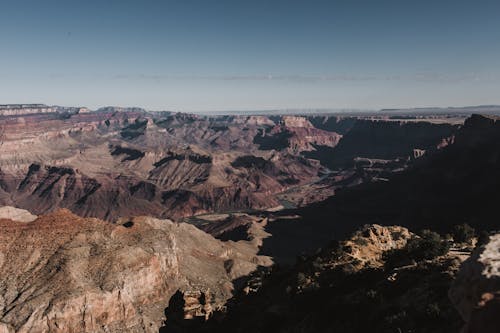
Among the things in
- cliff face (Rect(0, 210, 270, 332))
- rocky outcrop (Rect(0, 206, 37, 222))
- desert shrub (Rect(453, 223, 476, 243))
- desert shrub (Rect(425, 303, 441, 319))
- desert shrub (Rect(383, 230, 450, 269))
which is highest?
desert shrub (Rect(425, 303, 441, 319))

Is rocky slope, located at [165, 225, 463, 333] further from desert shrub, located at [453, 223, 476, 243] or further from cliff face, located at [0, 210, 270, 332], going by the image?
cliff face, located at [0, 210, 270, 332]

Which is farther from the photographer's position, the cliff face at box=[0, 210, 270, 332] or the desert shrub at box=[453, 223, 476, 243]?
the cliff face at box=[0, 210, 270, 332]

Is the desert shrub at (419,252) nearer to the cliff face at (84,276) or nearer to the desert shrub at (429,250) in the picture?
the desert shrub at (429,250)

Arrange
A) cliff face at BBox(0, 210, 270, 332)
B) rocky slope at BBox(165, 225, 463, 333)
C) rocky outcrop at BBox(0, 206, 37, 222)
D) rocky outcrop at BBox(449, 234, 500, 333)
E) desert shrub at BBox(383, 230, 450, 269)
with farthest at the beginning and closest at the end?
rocky outcrop at BBox(0, 206, 37, 222) < cliff face at BBox(0, 210, 270, 332) < desert shrub at BBox(383, 230, 450, 269) < rocky slope at BBox(165, 225, 463, 333) < rocky outcrop at BBox(449, 234, 500, 333)

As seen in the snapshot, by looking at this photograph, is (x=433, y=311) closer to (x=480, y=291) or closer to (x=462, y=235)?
(x=480, y=291)

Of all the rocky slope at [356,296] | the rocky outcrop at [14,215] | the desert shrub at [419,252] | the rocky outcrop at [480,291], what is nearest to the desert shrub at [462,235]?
the rocky slope at [356,296]

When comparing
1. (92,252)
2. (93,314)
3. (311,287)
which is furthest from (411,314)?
(92,252)

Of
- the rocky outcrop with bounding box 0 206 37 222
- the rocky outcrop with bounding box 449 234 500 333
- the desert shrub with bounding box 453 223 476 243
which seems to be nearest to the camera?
the rocky outcrop with bounding box 449 234 500 333

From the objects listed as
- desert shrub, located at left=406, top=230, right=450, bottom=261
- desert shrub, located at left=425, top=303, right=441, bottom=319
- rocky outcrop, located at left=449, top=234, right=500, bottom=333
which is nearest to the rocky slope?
desert shrub, located at left=425, top=303, right=441, bottom=319
